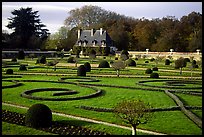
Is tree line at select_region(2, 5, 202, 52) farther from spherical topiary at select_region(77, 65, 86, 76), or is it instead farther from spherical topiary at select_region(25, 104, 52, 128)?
spherical topiary at select_region(25, 104, 52, 128)

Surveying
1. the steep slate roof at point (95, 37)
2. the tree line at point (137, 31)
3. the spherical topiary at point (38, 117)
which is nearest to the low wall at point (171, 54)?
the tree line at point (137, 31)

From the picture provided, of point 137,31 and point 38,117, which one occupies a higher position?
point 137,31

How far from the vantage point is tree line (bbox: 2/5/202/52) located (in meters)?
66.1

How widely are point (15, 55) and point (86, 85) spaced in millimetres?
40099

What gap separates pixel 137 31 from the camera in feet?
244

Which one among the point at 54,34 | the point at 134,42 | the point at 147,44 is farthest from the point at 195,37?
the point at 54,34

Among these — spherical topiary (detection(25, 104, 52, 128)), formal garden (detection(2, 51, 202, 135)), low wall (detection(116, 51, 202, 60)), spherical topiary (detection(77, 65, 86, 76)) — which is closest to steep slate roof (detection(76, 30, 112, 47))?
low wall (detection(116, 51, 202, 60))

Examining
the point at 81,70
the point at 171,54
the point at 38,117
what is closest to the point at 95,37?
the point at 171,54

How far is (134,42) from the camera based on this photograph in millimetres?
75500

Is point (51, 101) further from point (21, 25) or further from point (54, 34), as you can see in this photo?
point (54, 34)

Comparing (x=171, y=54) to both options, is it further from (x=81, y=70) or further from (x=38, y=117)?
(x=38, y=117)

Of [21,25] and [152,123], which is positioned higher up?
[21,25]

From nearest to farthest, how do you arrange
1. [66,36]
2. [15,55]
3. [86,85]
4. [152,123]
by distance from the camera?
[152,123] → [86,85] → [15,55] → [66,36]

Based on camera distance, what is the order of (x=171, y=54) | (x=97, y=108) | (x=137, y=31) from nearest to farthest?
(x=97, y=108) < (x=171, y=54) < (x=137, y=31)
